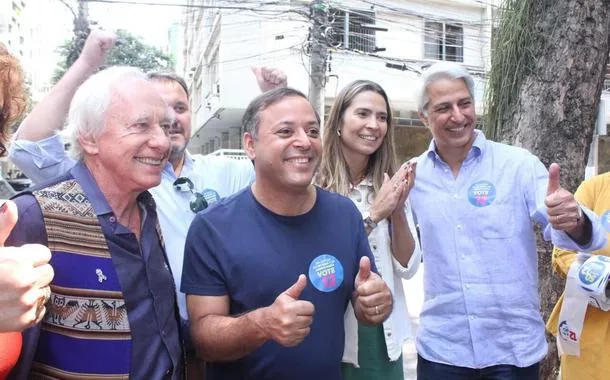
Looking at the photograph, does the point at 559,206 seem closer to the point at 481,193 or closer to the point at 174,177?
the point at 481,193

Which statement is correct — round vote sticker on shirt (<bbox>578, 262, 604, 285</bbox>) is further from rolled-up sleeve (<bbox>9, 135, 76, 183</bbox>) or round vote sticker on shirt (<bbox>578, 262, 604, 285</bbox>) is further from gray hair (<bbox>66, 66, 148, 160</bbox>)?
rolled-up sleeve (<bbox>9, 135, 76, 183</bbox>)

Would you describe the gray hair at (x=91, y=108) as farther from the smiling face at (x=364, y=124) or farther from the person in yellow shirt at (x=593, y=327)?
the person in yellow shirt at (x=593, y=327)

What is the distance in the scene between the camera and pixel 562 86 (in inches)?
131

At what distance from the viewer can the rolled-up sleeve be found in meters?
2.26

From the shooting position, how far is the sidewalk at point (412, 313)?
18.5 feet

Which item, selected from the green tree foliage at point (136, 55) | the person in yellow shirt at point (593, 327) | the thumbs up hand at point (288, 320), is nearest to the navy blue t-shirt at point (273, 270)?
the thumbs up hand at point (288, 320)

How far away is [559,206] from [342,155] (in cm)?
108

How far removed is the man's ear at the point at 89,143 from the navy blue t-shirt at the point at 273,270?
0.44 meters

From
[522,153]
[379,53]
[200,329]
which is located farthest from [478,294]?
[379,53]

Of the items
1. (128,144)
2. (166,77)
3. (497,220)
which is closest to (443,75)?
(497,220)

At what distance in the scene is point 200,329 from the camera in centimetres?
192

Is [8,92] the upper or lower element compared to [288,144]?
upper

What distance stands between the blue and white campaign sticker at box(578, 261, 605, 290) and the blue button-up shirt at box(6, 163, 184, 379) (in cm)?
168

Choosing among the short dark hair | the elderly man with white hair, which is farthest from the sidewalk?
the elderly man with white hair
